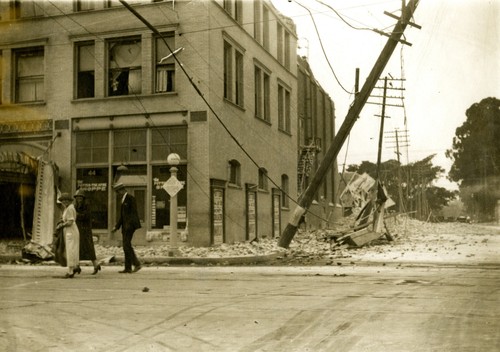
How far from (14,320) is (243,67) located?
1903cm

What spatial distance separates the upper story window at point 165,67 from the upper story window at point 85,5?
2.81m

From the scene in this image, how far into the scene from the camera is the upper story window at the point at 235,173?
78.4ft

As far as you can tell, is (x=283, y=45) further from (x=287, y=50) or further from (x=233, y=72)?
(x=233, y=72)

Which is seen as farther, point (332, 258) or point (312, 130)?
point (312, 130)

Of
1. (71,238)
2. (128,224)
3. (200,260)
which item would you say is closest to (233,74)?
(200,260)

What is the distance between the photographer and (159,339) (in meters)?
6.11

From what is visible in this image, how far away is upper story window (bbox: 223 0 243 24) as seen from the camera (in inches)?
942

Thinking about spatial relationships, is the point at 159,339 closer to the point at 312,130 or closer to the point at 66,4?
the point at 66,4

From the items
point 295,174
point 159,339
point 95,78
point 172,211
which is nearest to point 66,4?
point 95,78

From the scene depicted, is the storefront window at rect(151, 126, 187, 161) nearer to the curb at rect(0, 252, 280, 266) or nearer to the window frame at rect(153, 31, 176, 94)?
the window frame at rect(153, 31, 176, 94)

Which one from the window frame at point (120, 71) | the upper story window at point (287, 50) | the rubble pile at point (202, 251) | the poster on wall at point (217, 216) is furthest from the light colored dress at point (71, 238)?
the upper story window at point (287, 50)

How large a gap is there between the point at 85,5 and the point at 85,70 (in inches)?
91.7

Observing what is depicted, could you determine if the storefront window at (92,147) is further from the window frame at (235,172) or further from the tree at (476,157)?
the tree at (476,157)

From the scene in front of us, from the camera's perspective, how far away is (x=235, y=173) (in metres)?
24.5
